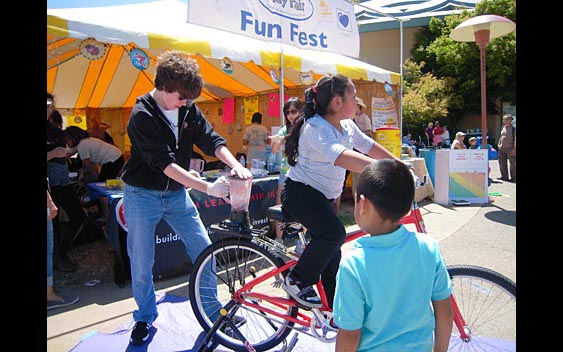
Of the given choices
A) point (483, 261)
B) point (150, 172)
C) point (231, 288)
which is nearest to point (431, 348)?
point (231, 288)

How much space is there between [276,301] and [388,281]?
4.48 ft

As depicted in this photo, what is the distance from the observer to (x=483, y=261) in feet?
15.9

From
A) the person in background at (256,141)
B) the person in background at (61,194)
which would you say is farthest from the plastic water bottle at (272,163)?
the person in background at (61,194)

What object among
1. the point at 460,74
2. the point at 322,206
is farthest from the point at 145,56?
the point at 460,74

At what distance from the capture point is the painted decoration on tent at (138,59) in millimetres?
5121

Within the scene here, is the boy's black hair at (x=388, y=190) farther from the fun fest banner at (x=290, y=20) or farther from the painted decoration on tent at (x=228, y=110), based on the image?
the painted decoration on tent at (x=228, y=110)

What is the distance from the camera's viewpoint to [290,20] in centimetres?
628

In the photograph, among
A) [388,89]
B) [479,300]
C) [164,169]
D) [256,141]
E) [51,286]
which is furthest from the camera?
[388,89]

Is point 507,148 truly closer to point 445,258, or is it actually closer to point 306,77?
point 306,77

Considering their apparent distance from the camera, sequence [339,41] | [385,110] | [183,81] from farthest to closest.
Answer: [385,110]
[339,41]
[183,81]

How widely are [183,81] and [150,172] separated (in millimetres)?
668

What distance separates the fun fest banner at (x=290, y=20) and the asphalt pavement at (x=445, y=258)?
3.22 meters
